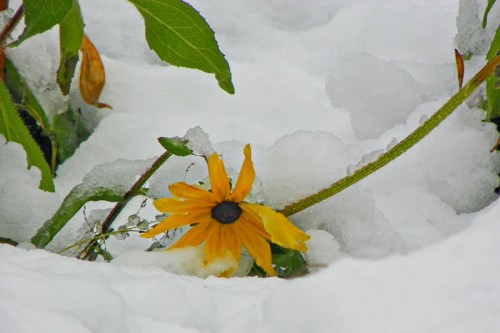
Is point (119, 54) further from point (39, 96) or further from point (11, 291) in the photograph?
point (11, 291)

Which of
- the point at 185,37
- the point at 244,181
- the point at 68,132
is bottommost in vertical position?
the point at 68,132

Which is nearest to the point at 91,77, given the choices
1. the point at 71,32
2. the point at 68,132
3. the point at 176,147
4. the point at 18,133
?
the point at 68,132

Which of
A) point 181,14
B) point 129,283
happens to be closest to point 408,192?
point 181,14

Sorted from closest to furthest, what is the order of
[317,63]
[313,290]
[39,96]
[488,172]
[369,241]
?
[313,290], [369,241], [488,172], [39,96], [317,63]

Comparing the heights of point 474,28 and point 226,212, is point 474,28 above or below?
above

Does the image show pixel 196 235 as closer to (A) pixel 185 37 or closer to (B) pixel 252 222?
(B) pixel 252 222

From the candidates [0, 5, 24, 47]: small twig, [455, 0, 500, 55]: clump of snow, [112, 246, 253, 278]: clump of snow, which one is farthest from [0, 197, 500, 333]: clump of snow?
[455, 0, 500, 55]: clump of snow

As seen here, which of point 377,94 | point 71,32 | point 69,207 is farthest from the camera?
point 377,94
